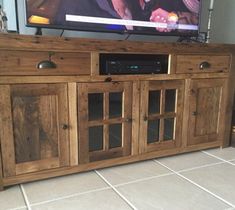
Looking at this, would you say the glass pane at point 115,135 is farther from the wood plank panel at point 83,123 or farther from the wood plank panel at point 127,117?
the wood plank panel at point 83,123

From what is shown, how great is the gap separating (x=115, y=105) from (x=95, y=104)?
0.41 ft

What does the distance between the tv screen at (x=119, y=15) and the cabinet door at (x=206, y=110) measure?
0.41 metres

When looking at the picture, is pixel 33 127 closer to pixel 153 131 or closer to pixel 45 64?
pixel 45 64

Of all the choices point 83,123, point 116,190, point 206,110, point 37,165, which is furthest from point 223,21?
point 37,165

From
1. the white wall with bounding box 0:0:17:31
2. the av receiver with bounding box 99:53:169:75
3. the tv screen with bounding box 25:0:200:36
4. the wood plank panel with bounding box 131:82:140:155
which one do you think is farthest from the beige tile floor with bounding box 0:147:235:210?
the white wall with bounding box 0:0:17:31

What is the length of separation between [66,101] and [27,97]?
0.20 metres

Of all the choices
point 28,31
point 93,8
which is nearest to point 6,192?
point 28,31

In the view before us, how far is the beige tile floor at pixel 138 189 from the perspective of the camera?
1.21 m

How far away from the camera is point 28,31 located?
1673 mm

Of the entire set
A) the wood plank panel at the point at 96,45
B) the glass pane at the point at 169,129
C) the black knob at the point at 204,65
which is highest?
the wood plank panel at the point at 96,45

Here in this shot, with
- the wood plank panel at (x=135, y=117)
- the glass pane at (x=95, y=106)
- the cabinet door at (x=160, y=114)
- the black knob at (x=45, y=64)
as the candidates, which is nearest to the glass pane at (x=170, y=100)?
the cabinet door at (x=160, y=114)

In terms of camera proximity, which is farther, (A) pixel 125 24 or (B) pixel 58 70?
(A) pixel 125 24

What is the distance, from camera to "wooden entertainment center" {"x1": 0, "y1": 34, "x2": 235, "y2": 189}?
126 centimetres

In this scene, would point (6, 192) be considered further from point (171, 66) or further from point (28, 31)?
point (171, 66)
